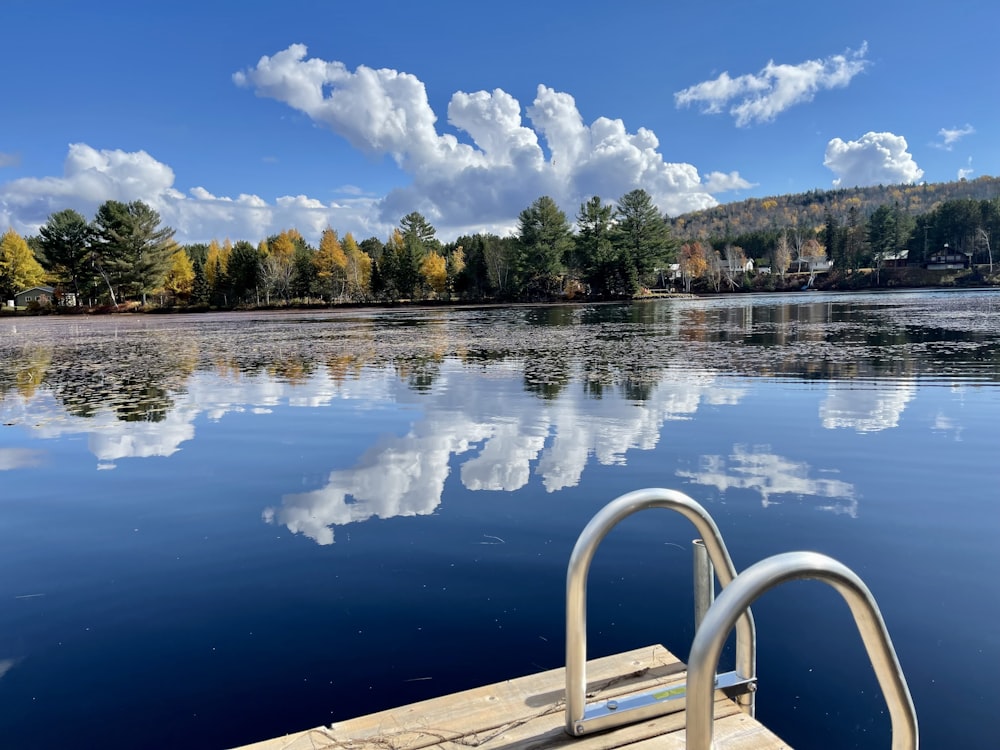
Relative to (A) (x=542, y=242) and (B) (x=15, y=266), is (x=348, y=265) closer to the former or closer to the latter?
(A) (x=542, y=242)

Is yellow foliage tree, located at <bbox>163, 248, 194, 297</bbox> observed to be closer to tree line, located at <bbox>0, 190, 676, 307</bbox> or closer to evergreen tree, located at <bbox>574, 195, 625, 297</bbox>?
tree line, located at <bbox>0, 190, 676, 307</bbox>

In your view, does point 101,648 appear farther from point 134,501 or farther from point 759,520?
point 759,520

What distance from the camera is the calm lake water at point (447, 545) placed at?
11.2 ft

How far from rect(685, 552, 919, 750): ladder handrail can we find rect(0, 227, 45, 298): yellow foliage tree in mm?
112081

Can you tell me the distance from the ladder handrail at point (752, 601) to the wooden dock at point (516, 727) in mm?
682

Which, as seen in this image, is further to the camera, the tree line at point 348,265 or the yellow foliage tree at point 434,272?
the yellow foliage tree at point 434,272

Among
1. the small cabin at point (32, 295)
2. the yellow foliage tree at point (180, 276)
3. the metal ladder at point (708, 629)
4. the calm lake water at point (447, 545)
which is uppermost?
the yellow foliage tree at point (180, 276)

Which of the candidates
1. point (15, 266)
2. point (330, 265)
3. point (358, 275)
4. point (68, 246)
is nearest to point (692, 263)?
point (358, 275)

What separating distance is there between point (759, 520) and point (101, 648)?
15.2ft

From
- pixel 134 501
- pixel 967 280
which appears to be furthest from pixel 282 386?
pixel 967 280

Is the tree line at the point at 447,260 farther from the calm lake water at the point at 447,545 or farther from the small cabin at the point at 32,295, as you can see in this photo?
the calm lake water at the point at 447,545

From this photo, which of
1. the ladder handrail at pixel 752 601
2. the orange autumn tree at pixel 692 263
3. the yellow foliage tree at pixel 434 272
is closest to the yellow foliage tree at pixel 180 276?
the yellow foliage tree at pixel 434 272

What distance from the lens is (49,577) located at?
16.4 feet

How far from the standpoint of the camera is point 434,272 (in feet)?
291
